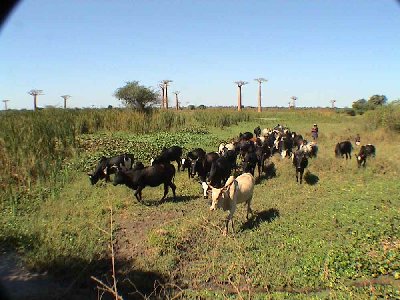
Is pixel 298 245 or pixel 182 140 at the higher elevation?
pixel 182 140

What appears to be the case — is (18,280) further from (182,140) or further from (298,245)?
(182,140)

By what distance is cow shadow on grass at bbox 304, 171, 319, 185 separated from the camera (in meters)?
12.8

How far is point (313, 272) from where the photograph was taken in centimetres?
619

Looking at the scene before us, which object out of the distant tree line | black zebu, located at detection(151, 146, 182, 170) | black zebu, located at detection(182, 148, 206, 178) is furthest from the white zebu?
the distant tree line

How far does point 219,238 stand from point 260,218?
1583 millimetres

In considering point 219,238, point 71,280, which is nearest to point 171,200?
point 219,238

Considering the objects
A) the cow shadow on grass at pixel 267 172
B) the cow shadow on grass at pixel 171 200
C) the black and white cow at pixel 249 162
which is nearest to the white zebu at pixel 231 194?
the cow shadow on grass at pixel 171 200

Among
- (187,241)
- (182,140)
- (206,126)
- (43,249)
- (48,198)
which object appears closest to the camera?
(43,249)

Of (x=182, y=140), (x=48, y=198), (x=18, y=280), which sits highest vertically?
(x=182, y=140)

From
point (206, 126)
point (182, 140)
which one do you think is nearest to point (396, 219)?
point (182, 140)

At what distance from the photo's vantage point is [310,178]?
1322cm

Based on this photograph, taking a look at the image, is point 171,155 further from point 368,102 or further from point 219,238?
point 368,102

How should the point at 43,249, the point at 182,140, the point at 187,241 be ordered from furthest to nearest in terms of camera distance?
the point at 182,140 < the point at 187,241 < the point at 43,249

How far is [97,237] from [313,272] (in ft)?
14.7
